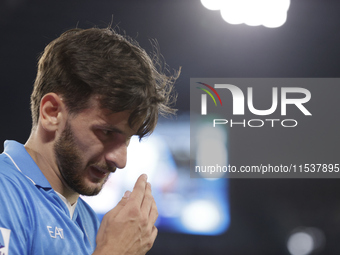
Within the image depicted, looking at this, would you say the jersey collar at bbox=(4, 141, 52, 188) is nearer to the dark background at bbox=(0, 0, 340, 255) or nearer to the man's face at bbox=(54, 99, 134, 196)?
the man's face at bbox=(54, 99, 134, 196)

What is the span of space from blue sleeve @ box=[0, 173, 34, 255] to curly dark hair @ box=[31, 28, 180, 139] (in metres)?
0.24

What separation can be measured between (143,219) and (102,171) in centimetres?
16

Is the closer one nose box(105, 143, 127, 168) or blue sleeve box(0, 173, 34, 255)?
blue sleeve box(0, 173, 34, 255)

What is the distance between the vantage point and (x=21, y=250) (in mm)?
748

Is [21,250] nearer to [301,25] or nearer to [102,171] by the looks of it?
[102,171]

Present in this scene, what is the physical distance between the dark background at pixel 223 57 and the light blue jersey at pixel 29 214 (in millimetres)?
2437

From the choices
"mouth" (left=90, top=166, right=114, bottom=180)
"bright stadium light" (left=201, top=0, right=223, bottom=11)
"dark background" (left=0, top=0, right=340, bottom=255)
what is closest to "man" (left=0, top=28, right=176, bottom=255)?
"mouth" (left=90, top=166, right=114, bottom=180)

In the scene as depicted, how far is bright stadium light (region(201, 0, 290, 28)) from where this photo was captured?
3.36 metres

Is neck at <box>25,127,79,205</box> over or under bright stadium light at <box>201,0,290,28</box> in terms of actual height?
under

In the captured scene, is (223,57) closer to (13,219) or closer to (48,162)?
(48,162)

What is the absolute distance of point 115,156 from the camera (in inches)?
38.2

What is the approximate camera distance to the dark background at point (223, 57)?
330 cm

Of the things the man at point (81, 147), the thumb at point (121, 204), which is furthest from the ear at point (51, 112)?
the thumb at point (121, 204)

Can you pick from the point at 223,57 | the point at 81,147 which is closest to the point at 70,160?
the point at 81,147
